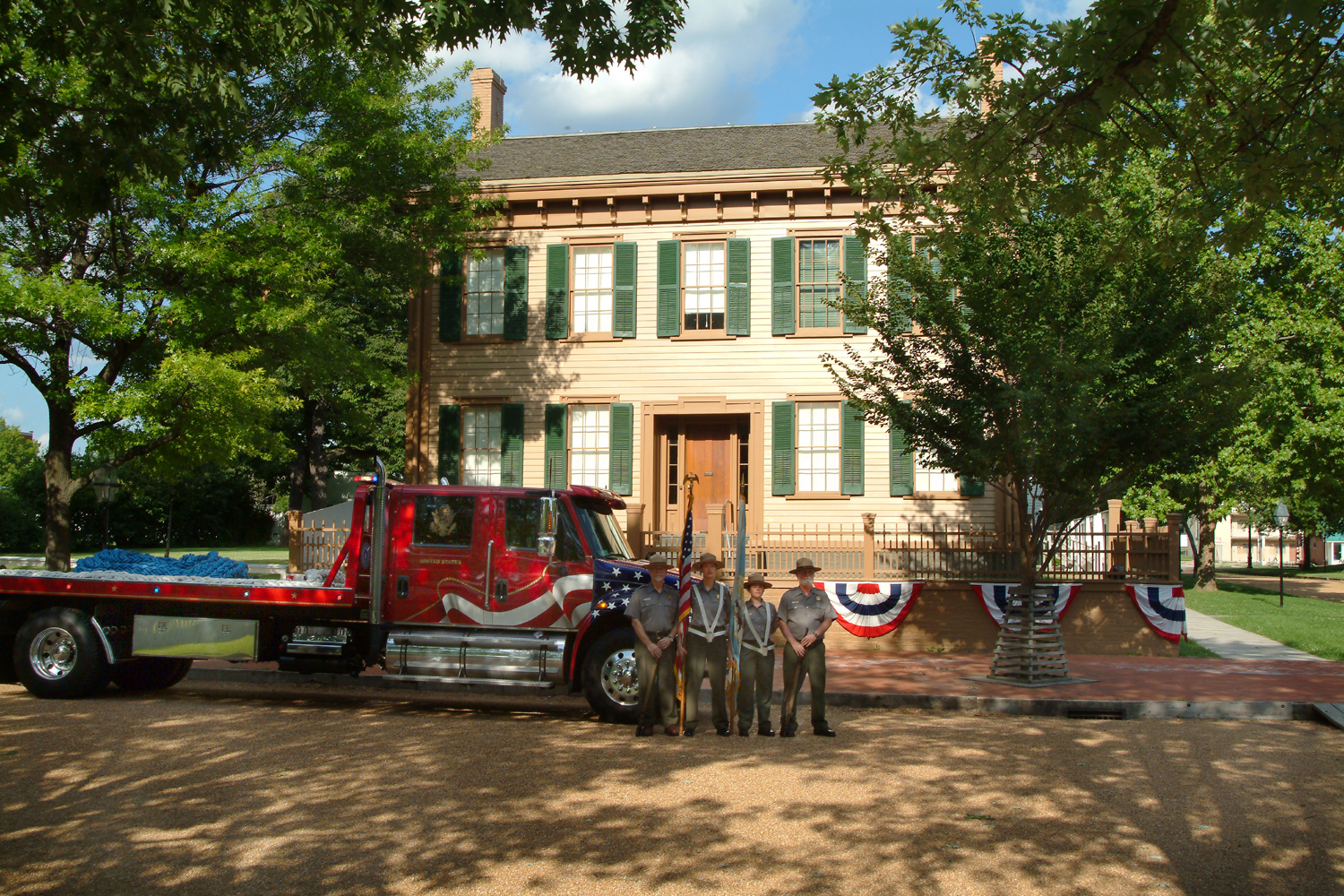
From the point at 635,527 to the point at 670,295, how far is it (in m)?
4.34

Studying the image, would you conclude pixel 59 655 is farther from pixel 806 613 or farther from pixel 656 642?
pixel 806 613

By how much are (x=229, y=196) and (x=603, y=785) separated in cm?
1339

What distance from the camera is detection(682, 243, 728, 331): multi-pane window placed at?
65.6 feet

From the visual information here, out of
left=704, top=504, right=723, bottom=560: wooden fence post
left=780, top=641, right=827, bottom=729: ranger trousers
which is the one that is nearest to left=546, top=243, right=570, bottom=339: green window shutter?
left=704, top=504, right=723, bottom=560: wooden fence post

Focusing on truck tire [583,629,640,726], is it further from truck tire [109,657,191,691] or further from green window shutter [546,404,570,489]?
green window shutter [546,404,570,489]

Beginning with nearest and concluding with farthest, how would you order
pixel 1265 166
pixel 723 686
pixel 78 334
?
pixel 1265 166 → pixel 723 686 → pixel 78 334

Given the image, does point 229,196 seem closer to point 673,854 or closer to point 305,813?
point 305,813

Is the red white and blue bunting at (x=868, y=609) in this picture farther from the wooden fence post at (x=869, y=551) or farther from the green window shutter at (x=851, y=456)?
the green window shutter at (x=851, y=456)

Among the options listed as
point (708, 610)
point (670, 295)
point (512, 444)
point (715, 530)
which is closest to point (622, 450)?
point (512, 444)

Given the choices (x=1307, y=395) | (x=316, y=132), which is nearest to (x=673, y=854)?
(x=316, y=132)

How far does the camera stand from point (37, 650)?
1071cm

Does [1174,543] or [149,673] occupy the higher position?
[1174,543]

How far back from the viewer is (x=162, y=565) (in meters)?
12.0

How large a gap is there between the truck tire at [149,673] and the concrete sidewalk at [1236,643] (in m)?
13.7
